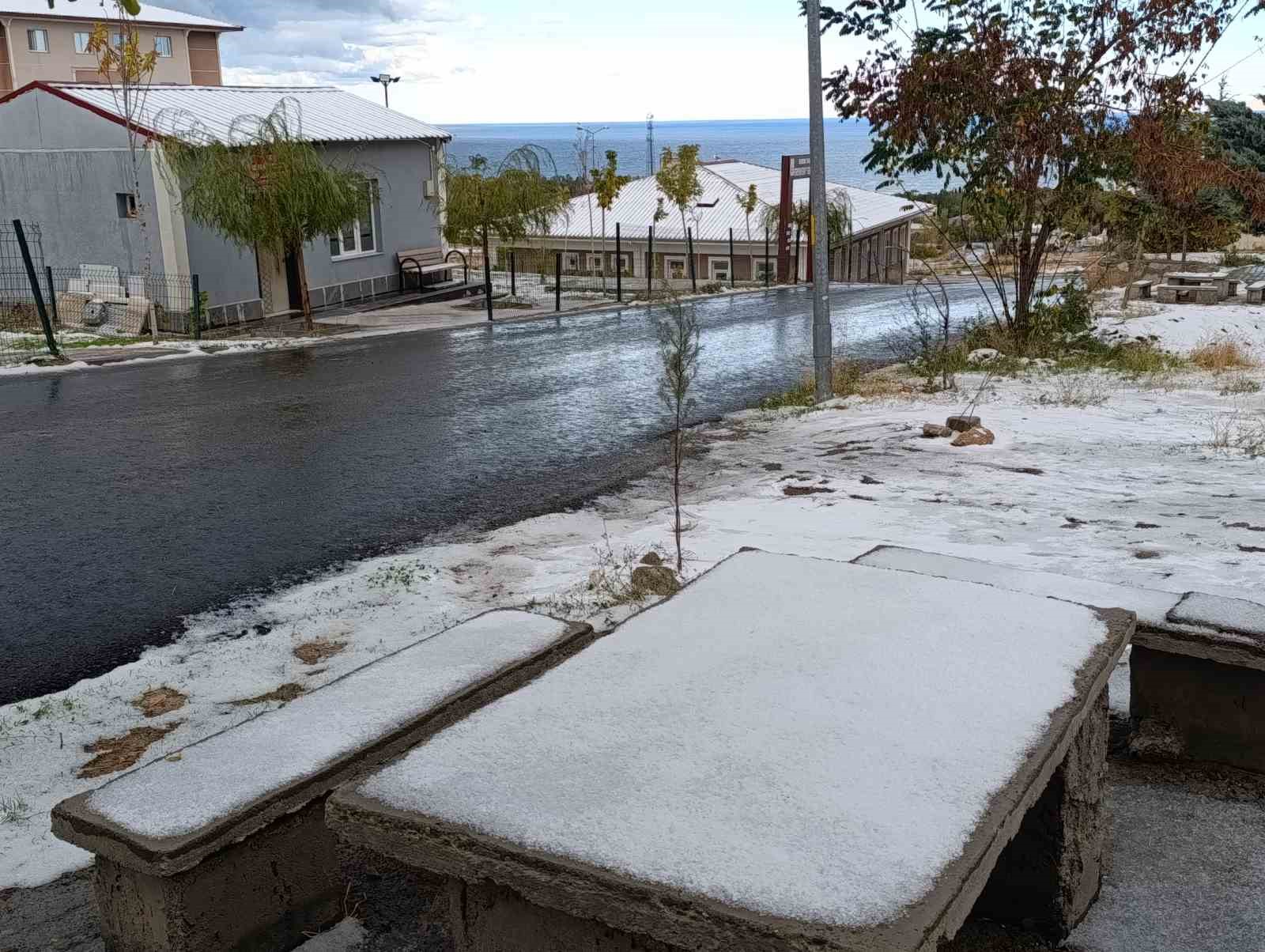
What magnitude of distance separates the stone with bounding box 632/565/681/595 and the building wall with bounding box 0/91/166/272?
60.1 ft

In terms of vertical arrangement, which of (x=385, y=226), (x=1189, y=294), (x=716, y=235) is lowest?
(x=1189, y=294)

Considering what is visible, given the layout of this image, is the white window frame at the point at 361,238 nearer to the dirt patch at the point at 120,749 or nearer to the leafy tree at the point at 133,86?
the leafy tree at the point at 133,86

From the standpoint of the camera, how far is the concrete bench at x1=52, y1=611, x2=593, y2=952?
3.08 meters

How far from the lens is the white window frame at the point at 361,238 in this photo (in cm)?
2695

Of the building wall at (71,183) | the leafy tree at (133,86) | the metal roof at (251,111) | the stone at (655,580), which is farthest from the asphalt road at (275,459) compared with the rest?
the metal roof at (251,111)

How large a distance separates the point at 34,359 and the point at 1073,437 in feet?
46.2

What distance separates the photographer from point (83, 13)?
53250 millimetres

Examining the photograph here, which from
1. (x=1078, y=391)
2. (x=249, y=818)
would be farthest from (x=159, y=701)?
(x=1078, y=391)

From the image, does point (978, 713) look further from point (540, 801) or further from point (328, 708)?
point (328, 708)

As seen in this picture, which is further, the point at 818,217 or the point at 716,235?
the point at 716,235

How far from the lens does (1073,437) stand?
10125mm

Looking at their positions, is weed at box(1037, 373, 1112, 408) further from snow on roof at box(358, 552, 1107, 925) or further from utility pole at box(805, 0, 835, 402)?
snow on roof at box(358, 552, 1107, 925)

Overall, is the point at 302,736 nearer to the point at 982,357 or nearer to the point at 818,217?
the point at 818,217

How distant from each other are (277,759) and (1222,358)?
45.2ft
